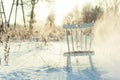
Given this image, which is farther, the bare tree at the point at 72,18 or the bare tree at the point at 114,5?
the bare tree at the point at 114,5

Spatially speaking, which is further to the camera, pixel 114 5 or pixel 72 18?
pixel 114 5

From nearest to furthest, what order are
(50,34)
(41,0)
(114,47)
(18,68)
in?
(18,68) < (114,47) < (50,34) < (41,0)

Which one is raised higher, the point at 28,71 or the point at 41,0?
the point at 41,0

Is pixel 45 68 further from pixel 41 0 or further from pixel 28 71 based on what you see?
pixel 41 0

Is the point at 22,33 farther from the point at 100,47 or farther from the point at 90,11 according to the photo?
the point at 90,11

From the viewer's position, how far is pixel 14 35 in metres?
16.3

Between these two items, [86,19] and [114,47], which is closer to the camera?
[114,47]

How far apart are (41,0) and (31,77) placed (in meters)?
18.9

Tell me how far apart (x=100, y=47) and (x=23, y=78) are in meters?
6.84

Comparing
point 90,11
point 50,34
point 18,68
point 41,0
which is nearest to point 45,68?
point 18,68

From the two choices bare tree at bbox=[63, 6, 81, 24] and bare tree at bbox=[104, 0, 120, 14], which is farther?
bare tree at bbox=[104, 0, 120, 14]

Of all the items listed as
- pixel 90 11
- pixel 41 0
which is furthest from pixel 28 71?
pixel 90 11

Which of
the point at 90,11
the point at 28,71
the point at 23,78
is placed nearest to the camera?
the point at 23,78

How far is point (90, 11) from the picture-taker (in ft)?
110
